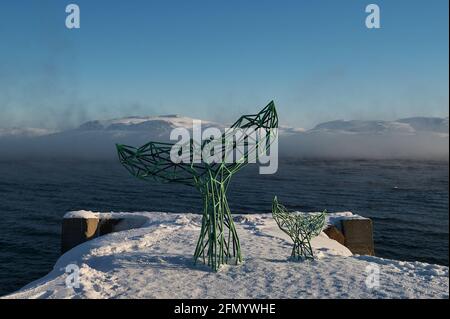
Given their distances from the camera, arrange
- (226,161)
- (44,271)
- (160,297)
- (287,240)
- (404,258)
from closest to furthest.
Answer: (160,297) < (226,161) < (287,240) < (44,271) < (404,258)

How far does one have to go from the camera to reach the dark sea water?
29.1m

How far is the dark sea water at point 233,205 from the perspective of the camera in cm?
2911

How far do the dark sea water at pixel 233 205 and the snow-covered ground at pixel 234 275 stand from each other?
959 centimetres

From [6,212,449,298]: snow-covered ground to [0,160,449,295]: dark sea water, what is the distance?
9.59 metres

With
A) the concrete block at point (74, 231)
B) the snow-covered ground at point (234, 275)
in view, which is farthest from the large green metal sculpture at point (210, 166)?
the concrete block at point (74, 231)

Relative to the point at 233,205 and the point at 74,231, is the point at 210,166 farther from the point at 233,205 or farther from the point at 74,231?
the point at 233,205

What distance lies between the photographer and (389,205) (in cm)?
4994

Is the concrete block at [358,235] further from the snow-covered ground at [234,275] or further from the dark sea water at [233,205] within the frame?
the dark sea water at [233,205]

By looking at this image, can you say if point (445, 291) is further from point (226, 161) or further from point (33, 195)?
point (33, 195)

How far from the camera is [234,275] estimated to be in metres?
14.0

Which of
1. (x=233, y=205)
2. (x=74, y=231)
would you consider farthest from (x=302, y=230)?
(x=233, y=205)

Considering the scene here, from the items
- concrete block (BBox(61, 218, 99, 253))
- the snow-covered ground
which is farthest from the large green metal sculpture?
concrete block (BBox(61, 218, 99, 253))

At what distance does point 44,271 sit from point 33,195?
3148 centimetres

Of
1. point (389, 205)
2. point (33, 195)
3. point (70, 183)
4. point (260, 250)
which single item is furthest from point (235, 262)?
point (70, 183)
